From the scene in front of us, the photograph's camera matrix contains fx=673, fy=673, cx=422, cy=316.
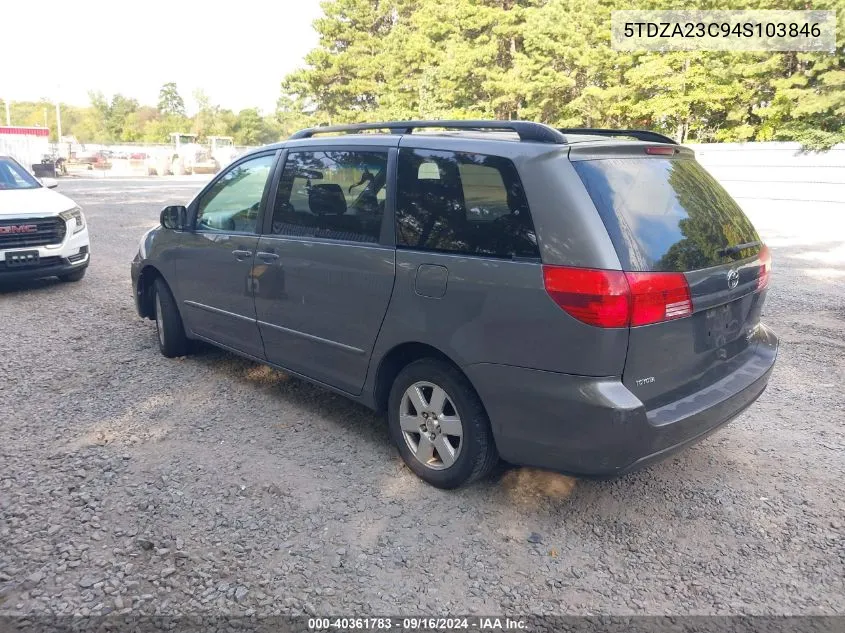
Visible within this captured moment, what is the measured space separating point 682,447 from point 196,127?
112493 millimetres

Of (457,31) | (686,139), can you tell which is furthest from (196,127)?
(686,139)

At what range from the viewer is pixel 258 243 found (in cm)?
436

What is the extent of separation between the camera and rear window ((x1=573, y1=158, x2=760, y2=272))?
2.90m

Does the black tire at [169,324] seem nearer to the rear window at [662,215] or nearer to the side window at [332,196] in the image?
the side window at [332,196]

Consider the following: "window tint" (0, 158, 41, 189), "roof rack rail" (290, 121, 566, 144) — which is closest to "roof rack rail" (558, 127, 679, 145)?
"roof rack rail" (290, 121, 566, 144)

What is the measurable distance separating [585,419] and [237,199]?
3040 mm

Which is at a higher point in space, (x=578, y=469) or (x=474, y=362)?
(x=474, y=362)

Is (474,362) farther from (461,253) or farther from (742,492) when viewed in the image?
(742,492)

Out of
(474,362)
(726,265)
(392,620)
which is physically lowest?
(392,620)

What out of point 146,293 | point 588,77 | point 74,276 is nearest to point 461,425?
point 146,293

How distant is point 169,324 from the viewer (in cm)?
544

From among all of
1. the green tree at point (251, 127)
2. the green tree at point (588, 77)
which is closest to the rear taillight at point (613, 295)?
the green tree at point (588, 77)

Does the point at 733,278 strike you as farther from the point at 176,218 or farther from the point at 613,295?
the point at 176,218

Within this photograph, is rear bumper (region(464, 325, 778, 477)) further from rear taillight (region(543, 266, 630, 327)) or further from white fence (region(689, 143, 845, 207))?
white fence (region(689, 143, 845, 207))
